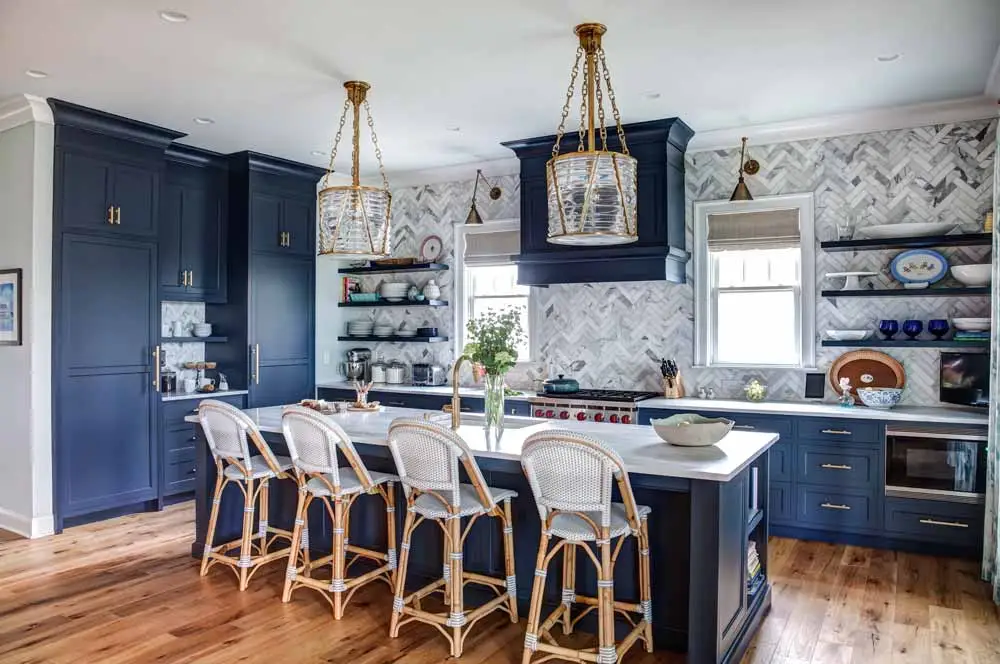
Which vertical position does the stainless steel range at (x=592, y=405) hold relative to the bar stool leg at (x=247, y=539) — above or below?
above

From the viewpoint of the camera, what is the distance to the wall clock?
23.3 feet

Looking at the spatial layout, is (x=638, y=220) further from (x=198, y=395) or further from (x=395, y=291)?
(x=198, y=395)

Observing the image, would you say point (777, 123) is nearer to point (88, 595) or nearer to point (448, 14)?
point (448, 14)

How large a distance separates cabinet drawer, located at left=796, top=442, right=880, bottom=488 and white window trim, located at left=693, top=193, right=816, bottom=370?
78 centimetres

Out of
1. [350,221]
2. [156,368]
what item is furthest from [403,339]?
[350,221]

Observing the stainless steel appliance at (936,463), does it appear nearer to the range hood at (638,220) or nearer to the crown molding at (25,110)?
the range hood at (638,220)

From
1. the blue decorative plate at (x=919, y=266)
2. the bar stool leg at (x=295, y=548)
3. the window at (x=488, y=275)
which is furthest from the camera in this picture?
the window at (x=488, y=275)

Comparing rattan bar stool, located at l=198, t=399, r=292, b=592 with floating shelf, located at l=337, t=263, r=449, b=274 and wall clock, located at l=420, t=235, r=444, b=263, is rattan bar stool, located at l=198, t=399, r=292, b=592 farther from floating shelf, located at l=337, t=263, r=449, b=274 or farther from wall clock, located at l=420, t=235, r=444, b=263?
wall clock, located at l=420, t=235, r=444, b=263

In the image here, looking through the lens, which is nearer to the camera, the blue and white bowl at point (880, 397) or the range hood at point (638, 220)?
the blue and white bowl at point (880, 397)

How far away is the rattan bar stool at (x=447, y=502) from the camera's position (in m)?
3.13

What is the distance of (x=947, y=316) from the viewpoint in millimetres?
4973

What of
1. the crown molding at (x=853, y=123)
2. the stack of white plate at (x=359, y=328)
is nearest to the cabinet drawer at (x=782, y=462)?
the crown molding at (x=853, y=123)

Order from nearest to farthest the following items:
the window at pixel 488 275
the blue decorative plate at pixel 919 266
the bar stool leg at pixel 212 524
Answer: the bar stool leg at pixel 212 524
the blue decorative plate at pixel 919 266
the window at pixel 488 275

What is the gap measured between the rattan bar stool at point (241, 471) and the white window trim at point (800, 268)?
3.30 m
